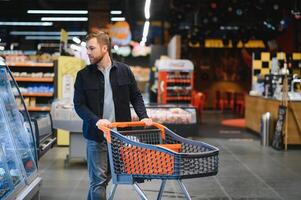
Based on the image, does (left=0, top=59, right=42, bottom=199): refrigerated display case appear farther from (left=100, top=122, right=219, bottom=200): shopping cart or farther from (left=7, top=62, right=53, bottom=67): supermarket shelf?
(left=7, top=62, right=53, bottom=67): supermarket shelf

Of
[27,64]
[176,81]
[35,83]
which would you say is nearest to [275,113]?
[176,81]

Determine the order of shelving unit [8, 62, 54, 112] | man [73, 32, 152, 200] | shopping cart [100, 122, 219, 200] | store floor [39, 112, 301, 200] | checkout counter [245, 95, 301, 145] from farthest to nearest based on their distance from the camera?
shelving unit [8, 62, 54, 112], checkout counter [245, 95, 301, 145], store floor [39, 112, 301, 200], man [73, 32, 152, 200], shopping cart [100, 122, 219, 200]

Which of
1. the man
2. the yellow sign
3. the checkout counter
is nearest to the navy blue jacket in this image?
the man

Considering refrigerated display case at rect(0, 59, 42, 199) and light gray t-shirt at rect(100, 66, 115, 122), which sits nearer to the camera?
refrigerated display case at rect(0, 59, 42, 199)

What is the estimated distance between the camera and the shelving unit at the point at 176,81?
14.4 metres

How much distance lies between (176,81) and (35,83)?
3974mm

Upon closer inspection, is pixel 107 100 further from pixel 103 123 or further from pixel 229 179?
pixel 229 179

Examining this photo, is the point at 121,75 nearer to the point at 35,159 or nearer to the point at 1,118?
the point at 1,118

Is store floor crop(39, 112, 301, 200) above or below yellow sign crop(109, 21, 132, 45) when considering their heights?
below

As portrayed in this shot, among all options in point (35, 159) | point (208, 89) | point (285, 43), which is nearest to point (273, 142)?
point (35, 159)

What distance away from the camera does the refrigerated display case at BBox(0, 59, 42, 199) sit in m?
4.15

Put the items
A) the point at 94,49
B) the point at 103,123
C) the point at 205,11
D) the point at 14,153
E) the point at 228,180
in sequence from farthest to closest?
the point at 205,11, the point at 228,180, the point at 14,153, the point at 94,49, the point at 103,123

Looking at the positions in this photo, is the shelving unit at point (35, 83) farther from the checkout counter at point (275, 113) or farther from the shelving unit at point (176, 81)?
Result: the checkout counter at point (275, 113)

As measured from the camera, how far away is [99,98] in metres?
4.29
